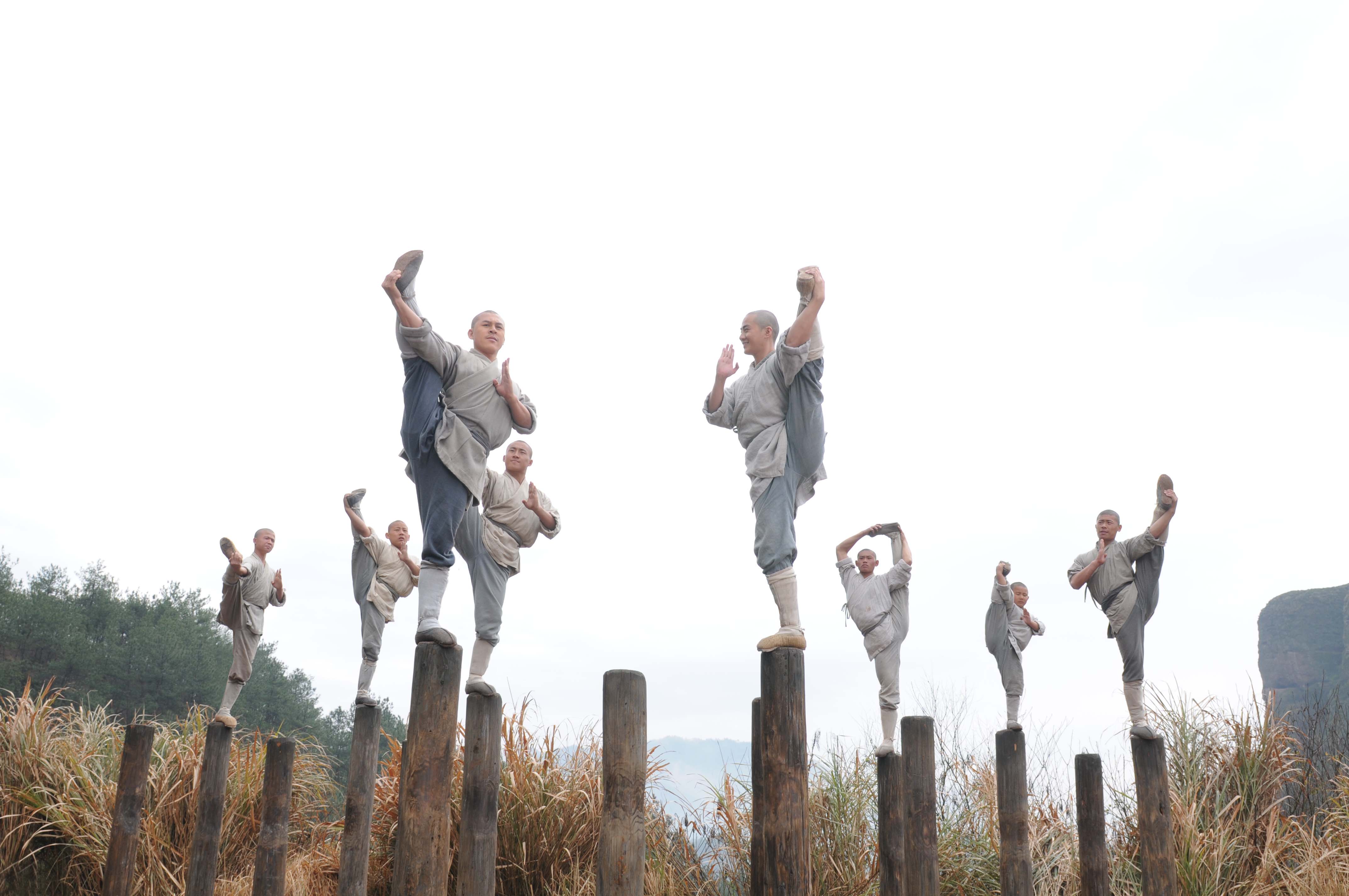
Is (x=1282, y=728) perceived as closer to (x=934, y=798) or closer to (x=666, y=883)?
(x=934, y=798)

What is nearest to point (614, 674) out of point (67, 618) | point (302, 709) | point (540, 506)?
point (540, 506)

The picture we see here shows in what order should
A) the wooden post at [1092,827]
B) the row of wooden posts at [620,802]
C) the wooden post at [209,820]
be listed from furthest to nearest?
the wooden post at [209,820] < the wooden post at [1092,827] < the row of wooden posts at [620,802]

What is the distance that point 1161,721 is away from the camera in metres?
11.7

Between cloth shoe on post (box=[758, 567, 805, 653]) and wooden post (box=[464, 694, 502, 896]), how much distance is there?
6.23 ft

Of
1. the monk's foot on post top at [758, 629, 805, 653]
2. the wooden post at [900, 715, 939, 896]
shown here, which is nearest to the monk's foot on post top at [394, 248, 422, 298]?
the monk's foot on post top at [758, 629, 805, 653]

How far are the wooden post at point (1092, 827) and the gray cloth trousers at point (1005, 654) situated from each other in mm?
1549

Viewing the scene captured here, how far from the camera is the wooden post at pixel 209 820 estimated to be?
352 inches

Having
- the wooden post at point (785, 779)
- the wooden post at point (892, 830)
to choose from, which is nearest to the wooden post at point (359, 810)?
the wooden post at point (892, 830)

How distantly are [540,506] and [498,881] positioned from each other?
327cm

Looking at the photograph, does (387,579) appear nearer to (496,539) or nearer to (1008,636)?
(496,539)

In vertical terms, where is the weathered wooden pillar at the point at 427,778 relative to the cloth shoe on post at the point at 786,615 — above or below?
below

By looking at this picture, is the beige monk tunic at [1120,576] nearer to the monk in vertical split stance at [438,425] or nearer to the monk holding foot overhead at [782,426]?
the monk holding foot overhead at [782,426]

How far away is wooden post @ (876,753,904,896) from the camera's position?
7758mm

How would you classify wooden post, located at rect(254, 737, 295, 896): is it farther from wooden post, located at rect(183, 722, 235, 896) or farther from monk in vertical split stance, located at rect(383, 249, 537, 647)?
monk in vertical split stance, located at rect(383, 249, 537, 647)
